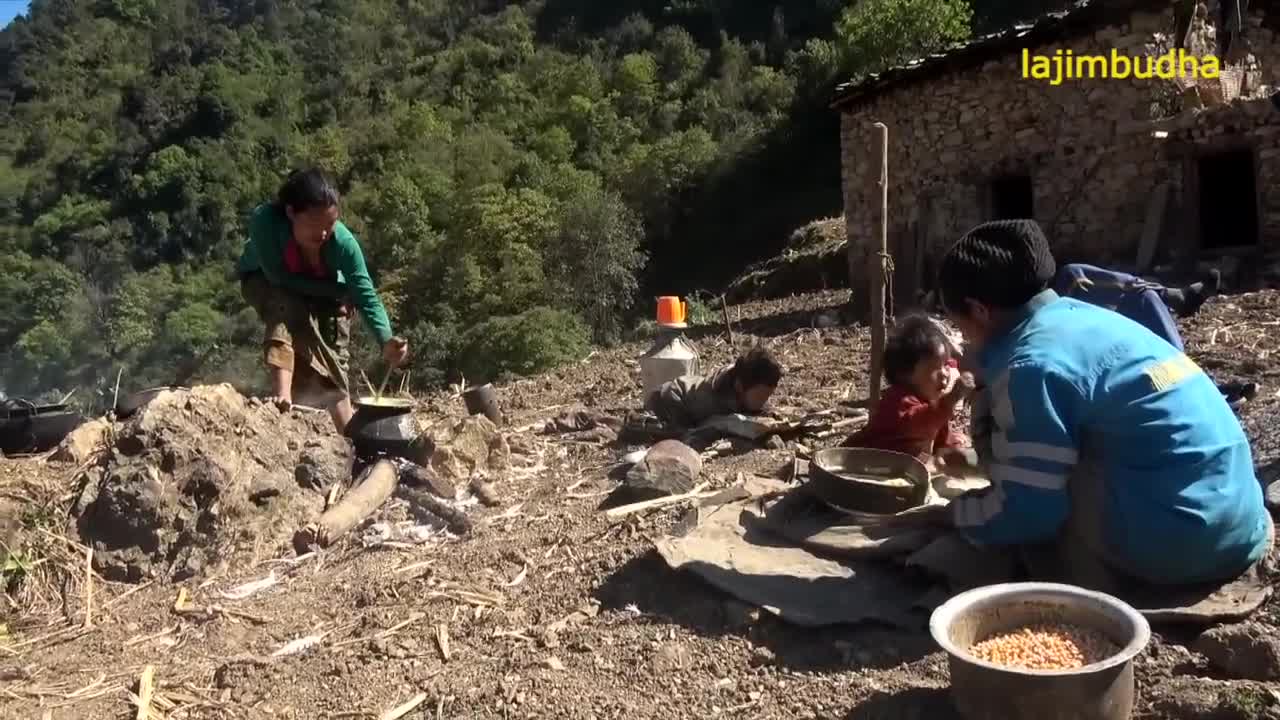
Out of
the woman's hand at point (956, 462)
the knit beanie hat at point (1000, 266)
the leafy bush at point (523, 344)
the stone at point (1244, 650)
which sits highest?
the knit beanie hat at point (1000, 266)

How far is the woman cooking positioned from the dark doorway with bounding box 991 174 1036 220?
24.2 feet

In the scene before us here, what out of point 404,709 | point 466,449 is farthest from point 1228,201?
point 404,709

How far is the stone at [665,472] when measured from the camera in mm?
4211

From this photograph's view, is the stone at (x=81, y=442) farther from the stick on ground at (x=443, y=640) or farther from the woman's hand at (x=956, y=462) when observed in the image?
the woman's hand at (x=956, y=462)

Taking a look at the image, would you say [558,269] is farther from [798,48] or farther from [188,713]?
[188,713]

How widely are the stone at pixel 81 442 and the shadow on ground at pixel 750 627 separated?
3.15m

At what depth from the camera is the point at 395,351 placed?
504 centimetres

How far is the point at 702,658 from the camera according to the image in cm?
277

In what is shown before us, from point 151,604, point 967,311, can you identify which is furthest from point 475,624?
point 967,311

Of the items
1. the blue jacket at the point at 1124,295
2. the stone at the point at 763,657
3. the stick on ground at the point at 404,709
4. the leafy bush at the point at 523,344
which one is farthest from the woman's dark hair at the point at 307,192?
the leafy bush at the point at 523,344

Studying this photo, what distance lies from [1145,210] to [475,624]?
8052 millimetres

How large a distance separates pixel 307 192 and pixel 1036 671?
3861mm

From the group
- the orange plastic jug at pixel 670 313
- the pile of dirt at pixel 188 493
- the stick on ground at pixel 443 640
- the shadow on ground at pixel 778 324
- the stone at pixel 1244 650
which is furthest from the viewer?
the shadow on ground at pixel 778 324

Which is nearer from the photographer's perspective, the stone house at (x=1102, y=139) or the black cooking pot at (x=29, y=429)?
the black cooking pot at (x=29, y=429)
